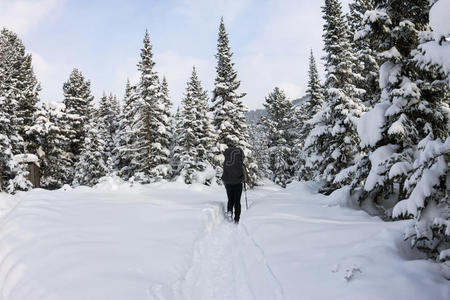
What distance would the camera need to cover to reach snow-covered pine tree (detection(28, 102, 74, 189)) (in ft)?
93.2

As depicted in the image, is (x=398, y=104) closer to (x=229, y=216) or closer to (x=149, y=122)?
(x=229, y=216)

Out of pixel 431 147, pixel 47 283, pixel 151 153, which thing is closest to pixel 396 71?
pixel 431 147

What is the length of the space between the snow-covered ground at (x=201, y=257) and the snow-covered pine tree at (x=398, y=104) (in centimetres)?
139

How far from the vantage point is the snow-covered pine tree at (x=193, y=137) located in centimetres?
2472

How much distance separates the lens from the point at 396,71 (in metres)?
7.16

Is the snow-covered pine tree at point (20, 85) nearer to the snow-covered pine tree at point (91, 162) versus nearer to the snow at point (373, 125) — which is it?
the snow-covered pine tree at point (91, 162)

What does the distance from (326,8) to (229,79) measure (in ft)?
34.8

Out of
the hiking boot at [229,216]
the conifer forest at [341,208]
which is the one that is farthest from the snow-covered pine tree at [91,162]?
the hiking boot at [229,216]

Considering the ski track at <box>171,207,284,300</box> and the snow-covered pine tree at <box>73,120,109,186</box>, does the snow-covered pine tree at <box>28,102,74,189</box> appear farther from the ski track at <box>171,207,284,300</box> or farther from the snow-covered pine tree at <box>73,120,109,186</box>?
the ski track at <box>171,207,284,300</box>

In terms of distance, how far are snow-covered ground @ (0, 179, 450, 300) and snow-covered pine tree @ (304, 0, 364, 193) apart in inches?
319

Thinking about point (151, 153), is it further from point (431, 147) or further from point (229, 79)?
point (431, 147)

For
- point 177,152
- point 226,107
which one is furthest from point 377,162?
point 177,152

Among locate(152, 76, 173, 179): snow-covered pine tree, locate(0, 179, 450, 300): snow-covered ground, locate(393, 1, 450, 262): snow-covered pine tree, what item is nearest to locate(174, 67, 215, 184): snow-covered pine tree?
locate(152, 76, 173, 179): snow-covered pine tree

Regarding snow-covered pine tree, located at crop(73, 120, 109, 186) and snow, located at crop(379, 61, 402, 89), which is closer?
snow, located at crop(379, 61, 402, 89)
